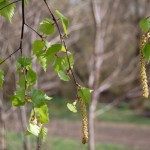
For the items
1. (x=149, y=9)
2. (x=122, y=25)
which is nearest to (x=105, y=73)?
(x=122, y=25)

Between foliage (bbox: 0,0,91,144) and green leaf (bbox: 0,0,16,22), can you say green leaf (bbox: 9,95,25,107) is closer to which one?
foliage (bbox: 0,0,91,144)

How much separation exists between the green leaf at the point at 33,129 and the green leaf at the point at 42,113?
0.09ft

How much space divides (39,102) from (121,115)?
68.8ft

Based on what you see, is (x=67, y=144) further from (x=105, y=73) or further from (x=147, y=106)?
(x=147, y=106)

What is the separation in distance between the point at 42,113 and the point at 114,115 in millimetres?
21051

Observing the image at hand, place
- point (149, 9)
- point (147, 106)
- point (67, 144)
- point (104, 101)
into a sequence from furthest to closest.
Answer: point (104, 101)
point (147, 106)
point (67, 144)
point (149, 9)

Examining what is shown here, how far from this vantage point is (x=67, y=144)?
A: 15.0 m

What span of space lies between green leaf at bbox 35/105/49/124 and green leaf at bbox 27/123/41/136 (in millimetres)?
27

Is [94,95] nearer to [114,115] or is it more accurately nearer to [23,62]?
[23,62]

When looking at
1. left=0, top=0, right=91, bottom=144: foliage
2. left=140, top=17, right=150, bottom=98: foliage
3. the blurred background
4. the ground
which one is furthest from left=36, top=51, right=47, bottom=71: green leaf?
the ground

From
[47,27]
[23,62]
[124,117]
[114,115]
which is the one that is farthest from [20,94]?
[114,115]

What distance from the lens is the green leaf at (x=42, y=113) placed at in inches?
52.3

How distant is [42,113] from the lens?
52.6 inches

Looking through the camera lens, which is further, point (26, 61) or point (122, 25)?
point (122, 25)
